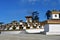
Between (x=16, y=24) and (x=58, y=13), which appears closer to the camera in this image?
(x=58, y=13)

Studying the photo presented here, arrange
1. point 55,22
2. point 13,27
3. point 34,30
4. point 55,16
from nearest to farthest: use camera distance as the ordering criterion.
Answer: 1. point 55,22
2. point 55,16
3. point 34,30
4. point 13,27

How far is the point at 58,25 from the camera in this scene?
3238 cm

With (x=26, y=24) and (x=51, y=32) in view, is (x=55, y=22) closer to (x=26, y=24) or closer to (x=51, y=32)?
(x=51, y=32)

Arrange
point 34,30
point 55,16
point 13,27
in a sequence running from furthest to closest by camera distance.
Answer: point 13,27 < point 34,30 < point 55,16

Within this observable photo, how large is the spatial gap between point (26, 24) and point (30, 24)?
1.18 metres

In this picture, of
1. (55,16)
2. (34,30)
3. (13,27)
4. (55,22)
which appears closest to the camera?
(55,22)

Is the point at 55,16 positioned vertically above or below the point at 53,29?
above

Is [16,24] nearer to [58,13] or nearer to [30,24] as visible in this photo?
[30,24]

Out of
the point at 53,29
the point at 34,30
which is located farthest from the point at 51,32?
the point at 34,30

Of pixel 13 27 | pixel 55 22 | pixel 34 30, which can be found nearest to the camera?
pixel 55 22

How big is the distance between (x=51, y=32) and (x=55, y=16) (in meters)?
8.91

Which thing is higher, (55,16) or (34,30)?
(55,16)

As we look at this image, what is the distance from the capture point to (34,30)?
145ft

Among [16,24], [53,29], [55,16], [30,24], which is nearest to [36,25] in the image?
[30,24]
